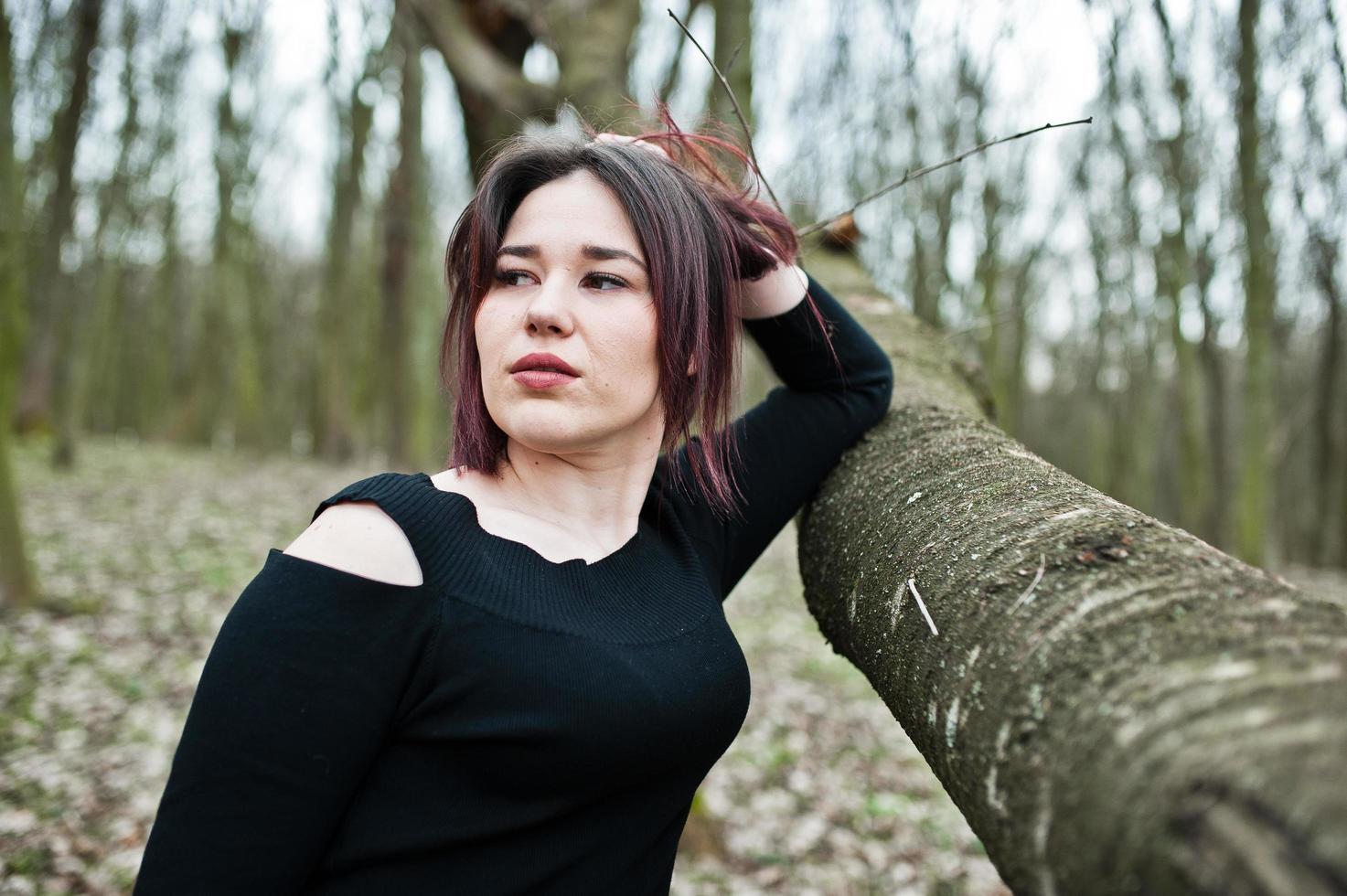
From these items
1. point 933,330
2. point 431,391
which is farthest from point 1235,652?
point 431,391

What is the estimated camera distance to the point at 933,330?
2438 mm

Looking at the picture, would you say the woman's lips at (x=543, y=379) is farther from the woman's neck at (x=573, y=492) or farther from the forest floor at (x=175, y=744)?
the forest floor at (x=175, y=744)

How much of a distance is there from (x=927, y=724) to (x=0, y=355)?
26.3 ft

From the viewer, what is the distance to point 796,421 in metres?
1.89

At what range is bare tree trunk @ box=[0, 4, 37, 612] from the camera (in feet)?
16.8

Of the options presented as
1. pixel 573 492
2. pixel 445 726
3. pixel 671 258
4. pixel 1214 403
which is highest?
pixel 671 258

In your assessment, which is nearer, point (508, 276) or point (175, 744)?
point (508, 276)

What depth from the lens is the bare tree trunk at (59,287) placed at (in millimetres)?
9164

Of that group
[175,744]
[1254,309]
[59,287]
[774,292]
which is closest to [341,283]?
[59,287]

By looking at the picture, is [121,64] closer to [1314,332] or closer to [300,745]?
[300,745]

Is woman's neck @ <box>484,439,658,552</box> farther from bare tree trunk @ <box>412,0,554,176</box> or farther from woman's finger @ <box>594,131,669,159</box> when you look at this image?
bare tree trunk @ <box>412,0,554,176</box>

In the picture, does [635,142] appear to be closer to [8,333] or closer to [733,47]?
[733,47]

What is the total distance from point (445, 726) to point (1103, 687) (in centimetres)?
86

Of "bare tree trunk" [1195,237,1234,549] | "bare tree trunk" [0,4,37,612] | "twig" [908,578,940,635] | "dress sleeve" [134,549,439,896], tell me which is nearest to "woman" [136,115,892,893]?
"dress sleeve" [134,549,439,896]
